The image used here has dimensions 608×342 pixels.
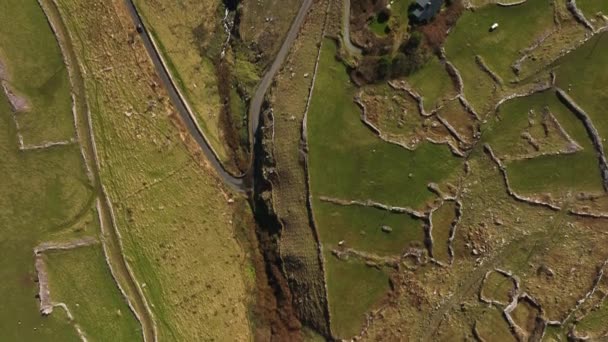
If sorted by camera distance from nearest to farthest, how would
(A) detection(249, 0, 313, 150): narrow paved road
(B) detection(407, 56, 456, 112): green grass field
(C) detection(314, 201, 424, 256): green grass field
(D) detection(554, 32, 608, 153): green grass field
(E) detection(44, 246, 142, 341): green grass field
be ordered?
1. (D) detection(554, 32, 608, 153): green grass field
2. (E) detection(44, 246, 142, 341): green grass field
3. (C) detection(314, 201, 424, 256): green grass field
4. (B) detection(407, 56, 456, 112): green grass field
5. (A) detection(249, 0, 313, 150): narrow paved road

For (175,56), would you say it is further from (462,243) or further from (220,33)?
(462,243)

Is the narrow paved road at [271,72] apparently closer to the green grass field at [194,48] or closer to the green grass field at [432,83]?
the green grass field at [194,48]

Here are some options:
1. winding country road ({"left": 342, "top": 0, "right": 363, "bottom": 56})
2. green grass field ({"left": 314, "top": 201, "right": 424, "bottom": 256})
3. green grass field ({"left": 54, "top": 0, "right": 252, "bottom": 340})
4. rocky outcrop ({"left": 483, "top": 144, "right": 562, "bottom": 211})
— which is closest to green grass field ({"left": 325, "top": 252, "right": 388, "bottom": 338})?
green grass field ({"left": 314, "top": 201, "right": 424, "bottom": 256})

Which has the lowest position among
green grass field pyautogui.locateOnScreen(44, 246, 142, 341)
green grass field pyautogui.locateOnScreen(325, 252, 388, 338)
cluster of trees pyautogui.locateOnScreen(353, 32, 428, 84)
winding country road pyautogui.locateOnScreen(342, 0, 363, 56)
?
green grass field pyautogui.locateOnScreen(325, 252, 388, 338)

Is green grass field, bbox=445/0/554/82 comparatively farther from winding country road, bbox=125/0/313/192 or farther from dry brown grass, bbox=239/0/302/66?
dry brown grass, bbox=239/0/302/66

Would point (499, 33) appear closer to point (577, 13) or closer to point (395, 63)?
point (577, 13)

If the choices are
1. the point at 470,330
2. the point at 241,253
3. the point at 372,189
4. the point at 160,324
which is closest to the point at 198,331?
the point at 160,324
